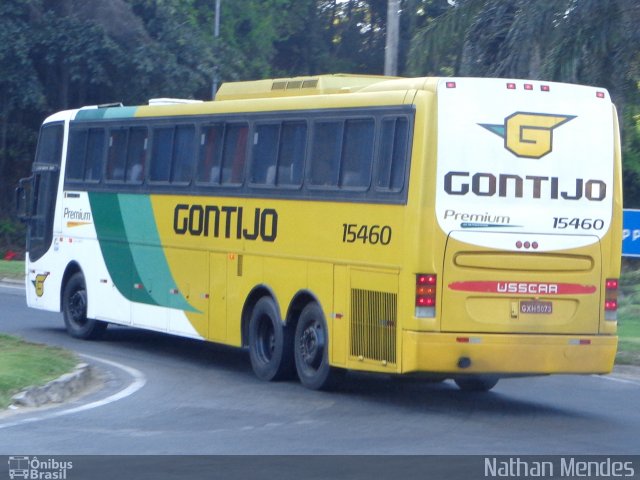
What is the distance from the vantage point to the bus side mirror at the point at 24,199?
19406mm

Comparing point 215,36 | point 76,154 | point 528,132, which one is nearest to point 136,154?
point 76,154

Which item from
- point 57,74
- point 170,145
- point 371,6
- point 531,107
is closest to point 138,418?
point 531,107

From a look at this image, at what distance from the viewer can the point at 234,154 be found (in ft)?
49.0

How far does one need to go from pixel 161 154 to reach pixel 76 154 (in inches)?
107

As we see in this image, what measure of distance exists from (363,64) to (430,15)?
28.3 ft

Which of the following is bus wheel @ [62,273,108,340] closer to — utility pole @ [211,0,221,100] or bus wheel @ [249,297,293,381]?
bus wheel @ [249,297,293,381]

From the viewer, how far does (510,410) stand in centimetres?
1248

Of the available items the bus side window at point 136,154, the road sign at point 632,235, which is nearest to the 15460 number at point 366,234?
the bus side window at point 136,154

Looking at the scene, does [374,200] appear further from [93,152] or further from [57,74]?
[57,74]

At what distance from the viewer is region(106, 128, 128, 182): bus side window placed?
1738cm

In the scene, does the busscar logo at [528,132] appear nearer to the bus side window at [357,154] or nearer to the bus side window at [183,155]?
the bus side window at [357,154]

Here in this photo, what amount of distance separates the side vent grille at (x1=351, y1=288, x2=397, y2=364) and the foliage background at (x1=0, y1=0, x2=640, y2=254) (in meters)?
8.97

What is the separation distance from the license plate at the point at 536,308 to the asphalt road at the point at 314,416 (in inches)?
39.4

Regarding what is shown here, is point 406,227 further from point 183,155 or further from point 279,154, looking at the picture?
point 183,155
